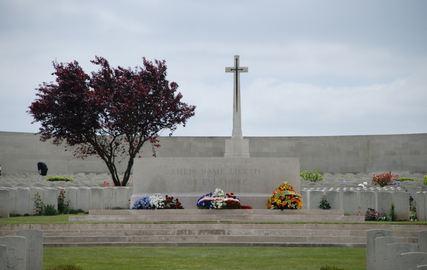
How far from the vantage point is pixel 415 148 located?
37.4 m

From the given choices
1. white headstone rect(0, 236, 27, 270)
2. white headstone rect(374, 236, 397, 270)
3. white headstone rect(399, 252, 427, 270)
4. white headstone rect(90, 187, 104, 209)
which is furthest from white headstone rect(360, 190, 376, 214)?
white headstone rect(0, 236, 27, 270)

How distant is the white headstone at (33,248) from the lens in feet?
31.6

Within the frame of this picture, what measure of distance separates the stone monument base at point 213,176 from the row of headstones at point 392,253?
9667 mm

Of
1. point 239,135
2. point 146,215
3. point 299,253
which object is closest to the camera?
point 299,253

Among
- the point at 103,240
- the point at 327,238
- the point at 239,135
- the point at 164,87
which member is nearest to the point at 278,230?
the point at 327,238

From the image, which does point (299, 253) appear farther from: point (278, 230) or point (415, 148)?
point (415, 148)

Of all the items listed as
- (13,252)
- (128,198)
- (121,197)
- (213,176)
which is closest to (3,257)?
(13,252)

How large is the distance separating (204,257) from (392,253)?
13.4ft

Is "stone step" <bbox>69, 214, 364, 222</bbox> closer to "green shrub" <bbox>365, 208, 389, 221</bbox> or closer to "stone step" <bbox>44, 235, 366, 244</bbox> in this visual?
"green shrub" <bbox>365, 208, 389, 221</bbox>

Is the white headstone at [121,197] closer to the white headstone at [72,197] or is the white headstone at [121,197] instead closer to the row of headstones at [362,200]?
the white headstone at [72,197]

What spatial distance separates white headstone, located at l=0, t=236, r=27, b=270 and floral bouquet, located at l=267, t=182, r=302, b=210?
10.4m

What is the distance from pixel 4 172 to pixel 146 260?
91.3 ft

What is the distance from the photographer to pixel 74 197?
21125mm

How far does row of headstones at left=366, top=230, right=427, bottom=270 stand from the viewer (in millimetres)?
7191
